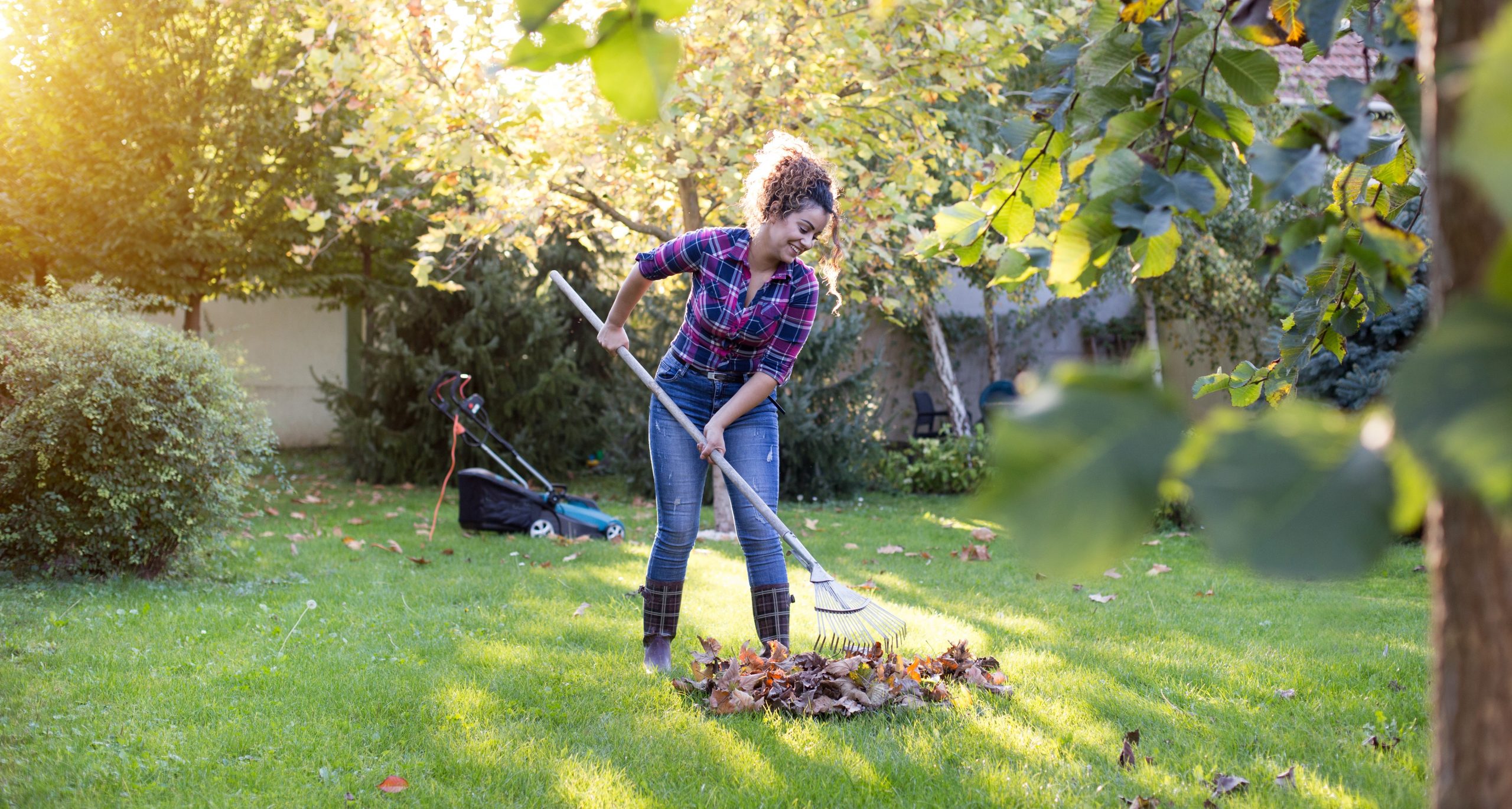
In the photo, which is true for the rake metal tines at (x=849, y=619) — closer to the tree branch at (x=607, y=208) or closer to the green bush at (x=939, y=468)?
the tree branch at (x=607, y=208)

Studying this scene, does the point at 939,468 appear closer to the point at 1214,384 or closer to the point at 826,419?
the point at 826,419

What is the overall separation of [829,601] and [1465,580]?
3158 mm

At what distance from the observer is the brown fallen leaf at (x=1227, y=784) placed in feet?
8.30

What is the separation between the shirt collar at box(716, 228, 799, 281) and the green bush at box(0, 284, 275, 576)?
2926 millimetres

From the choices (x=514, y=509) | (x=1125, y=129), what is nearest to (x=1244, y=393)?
(x=1125, y=129)

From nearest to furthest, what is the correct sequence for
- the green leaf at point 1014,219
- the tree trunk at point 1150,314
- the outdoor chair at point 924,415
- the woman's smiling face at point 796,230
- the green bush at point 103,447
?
the green leaf at point 1014,219, the woman's smiling face at point 796,230, the green bush at point 103,447, the tree trunk at point 1150,314, the outdoor chair at point 924,415

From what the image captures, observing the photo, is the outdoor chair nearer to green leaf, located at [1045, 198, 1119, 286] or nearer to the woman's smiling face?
the woman's smiling face

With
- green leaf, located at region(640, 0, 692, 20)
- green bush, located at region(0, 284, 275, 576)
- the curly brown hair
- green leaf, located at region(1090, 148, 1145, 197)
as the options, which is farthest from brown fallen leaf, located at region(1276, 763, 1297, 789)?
green bush, located at region(0, 284, 275, 576)

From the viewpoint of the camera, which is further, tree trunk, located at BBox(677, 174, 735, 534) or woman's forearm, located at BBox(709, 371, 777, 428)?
tree trunk, located at BBox(677, 174, 735, 534)

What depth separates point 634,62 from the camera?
743mm

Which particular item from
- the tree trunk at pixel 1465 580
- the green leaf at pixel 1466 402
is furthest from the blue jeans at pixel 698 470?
the green leaf at pixel 1466 402

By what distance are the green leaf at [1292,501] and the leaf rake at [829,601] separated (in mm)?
2855

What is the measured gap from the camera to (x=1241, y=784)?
258 cm

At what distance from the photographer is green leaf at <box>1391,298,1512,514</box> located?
0.44 metres
